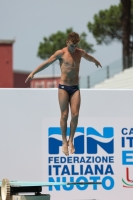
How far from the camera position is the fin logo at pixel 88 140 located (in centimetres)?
1343

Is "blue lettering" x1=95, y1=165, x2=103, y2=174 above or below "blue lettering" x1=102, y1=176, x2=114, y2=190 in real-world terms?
above

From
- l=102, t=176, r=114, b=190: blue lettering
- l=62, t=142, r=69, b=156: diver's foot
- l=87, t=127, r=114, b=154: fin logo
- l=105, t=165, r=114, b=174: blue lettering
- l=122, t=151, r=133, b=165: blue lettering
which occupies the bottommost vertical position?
l=102, t=176, r=114, b=190: blue lettering

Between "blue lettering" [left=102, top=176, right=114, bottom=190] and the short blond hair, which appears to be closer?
the short blond hair

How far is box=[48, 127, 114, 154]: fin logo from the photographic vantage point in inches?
529

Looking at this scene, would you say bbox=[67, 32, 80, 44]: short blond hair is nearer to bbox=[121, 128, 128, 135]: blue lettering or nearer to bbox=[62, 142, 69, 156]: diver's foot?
bbox=[62, 142, 69, 156]: diver's foot

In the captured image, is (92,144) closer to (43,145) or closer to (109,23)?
(43,145)

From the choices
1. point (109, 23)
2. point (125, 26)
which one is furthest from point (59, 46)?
point (125, 26)

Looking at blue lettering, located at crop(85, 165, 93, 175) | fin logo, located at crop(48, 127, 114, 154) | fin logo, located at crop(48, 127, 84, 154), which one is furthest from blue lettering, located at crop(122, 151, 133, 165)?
fin logo, located at crop(48, 127, 84, 154)

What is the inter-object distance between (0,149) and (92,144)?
5.21 feet

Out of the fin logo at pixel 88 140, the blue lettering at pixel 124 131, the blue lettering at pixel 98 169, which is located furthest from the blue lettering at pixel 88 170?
the blue lettering at pixel 124 131

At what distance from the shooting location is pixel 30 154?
13.4 metres

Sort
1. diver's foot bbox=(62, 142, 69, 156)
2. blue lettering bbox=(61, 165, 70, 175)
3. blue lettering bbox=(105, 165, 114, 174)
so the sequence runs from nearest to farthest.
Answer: diver's foot bbox=(62, 142, 69, 156), blue lettering bbox=(61, 165, 70, 175), blue lettering bbox=(105, 165, 114, 174)

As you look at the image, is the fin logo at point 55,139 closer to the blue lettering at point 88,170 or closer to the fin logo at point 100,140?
the fin logo at point 100,140

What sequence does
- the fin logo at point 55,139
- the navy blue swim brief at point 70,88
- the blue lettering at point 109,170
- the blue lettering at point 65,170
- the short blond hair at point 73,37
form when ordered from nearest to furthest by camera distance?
the short blond hair at point 73,37, the navy blue swim brief at point 70,88, the fin logo at point 55,139, the blue lettering at point 65,170, the blue lettering at point 109,170
